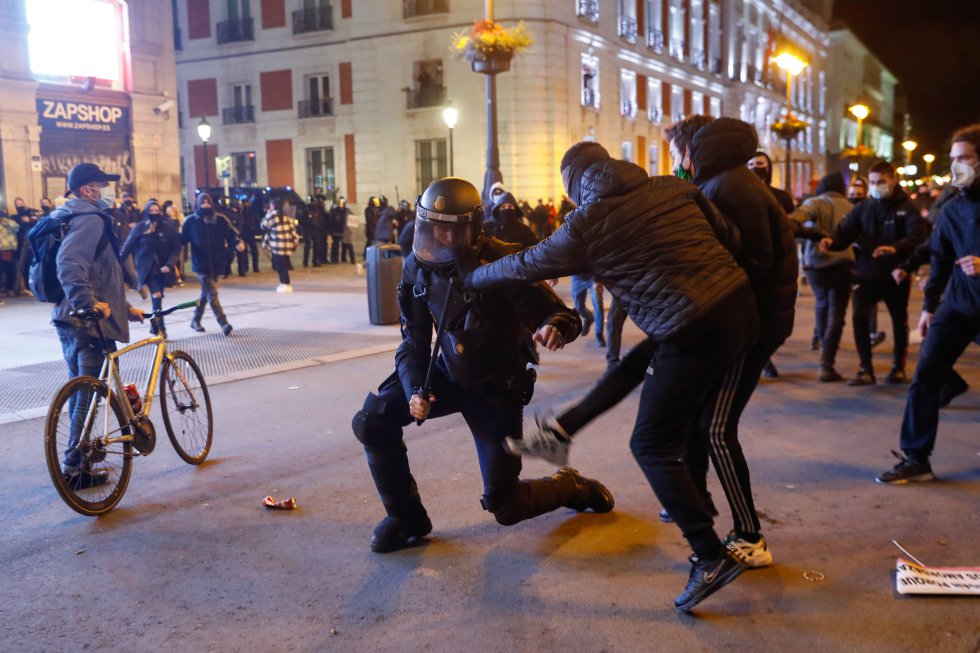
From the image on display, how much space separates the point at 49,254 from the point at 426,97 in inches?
1128

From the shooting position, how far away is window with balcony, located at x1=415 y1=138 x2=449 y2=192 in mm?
33562

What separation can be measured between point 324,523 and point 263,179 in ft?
110

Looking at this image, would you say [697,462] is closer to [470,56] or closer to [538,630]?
[538,630]

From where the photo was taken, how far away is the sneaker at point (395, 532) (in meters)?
4.27

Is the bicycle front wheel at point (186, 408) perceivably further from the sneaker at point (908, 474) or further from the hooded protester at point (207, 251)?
the hooded protester at point (207, 251)

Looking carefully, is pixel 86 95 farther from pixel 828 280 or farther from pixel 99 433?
pixel 99 433

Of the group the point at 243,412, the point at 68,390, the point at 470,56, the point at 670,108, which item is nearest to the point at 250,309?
the point at 470,56

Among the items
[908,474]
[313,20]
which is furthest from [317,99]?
[908,474]

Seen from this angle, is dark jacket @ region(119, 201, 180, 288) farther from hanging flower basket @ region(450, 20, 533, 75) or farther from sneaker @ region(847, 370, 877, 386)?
sneaker @ region(847, 370, 877, 386)

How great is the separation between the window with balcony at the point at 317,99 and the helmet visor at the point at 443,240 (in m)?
32.7

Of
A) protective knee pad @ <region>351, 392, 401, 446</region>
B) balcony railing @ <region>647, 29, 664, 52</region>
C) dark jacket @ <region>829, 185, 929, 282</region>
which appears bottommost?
protective knee pad @ <region>351, 392, 401, 446</region>

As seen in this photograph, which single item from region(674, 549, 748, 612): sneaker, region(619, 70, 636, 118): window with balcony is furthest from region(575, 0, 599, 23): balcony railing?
region(674, 549, 748, 612): sneaker

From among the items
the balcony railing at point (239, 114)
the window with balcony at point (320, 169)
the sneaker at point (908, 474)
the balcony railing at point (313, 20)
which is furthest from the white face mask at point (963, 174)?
the balcony railing at point (239, 114)

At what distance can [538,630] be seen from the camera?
345 centimetres
